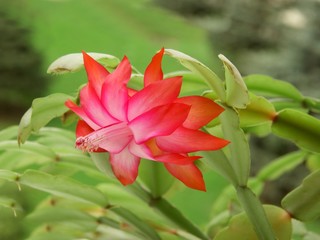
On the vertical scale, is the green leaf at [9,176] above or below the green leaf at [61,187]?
above

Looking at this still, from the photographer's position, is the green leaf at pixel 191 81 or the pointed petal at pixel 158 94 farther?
the green leaf at pixel 191 81

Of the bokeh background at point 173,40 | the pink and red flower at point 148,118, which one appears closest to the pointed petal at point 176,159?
the pink and red flower at point 148,118

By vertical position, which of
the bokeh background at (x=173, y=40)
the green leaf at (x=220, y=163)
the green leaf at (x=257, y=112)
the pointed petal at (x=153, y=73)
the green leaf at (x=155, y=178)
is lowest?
the bokeh background at (x=173, y=40)

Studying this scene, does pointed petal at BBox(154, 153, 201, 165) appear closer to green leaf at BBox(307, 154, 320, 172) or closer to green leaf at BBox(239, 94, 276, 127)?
green leaf at BBox(239, 94, 276, 127)

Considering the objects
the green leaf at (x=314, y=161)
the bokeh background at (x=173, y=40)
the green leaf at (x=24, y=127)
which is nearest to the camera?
the green leaf at (x=24, y=127)

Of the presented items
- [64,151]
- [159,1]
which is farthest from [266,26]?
[64,151]

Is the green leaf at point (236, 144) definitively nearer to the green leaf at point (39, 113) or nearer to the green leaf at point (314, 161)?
the green leaf at point (39, 113)

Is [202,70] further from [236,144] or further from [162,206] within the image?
[162,206]

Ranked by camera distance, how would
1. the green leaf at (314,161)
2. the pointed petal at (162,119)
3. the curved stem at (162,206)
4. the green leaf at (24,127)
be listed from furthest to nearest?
1. the green leaf at (314,161)
2. the curved stem at (162,206)
3. the green leaf at (24,127)
4. the pointed petal at (162,119)
